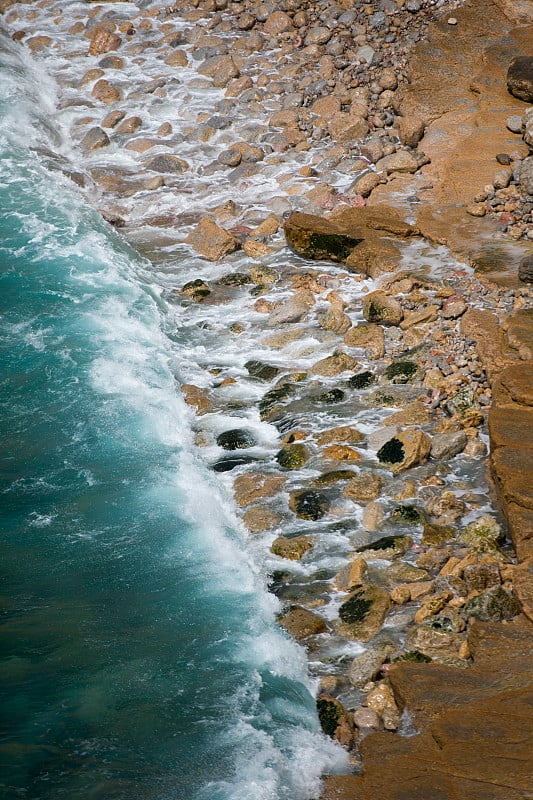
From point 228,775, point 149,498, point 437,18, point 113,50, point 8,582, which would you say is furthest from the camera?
point 113,50

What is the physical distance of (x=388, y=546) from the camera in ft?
20.1

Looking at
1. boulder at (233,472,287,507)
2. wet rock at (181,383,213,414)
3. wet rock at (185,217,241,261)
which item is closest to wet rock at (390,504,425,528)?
boulder at (233,472,287,507)

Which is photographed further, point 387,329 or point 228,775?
point 387,329

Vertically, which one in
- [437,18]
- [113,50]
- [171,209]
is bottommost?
[171,209]

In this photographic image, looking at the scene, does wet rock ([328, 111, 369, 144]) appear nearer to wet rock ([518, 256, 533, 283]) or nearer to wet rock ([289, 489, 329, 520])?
wet rock ([518, 256, 533, 283])

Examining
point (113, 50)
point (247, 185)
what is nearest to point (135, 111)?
point (113, 50)

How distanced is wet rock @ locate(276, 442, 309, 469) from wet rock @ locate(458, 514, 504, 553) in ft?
5.63

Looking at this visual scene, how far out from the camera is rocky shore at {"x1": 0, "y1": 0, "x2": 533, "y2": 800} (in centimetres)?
512

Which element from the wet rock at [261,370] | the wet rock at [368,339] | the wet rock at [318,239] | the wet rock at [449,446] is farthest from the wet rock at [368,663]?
the wet rock at [318,239]

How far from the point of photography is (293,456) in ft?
24.0

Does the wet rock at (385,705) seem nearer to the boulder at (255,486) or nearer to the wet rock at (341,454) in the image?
the boulder at (255,486)

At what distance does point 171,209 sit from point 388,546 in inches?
306

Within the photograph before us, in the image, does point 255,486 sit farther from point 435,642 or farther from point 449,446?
point 435,642

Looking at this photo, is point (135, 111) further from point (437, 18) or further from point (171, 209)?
point (437, 18)
